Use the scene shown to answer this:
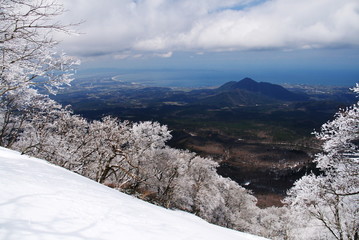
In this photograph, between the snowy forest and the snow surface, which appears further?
the snowy forest

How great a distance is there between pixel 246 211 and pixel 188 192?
2192 centimetres

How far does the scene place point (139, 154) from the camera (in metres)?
25.8

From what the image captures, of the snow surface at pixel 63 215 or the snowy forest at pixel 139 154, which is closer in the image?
the snow surface at pixel 63 215

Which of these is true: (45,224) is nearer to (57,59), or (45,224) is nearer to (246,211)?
(57,59)

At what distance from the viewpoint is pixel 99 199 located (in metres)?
6.26

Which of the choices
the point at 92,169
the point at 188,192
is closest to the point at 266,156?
the point at 188,192

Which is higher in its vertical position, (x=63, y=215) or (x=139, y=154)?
(x=63, y=215)

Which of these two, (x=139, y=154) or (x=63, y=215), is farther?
(x=139, y=154)

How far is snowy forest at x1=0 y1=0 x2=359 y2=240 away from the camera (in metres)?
8.75

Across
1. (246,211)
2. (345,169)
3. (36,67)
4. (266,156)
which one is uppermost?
(36,67)

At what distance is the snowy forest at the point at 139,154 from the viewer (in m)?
8.75

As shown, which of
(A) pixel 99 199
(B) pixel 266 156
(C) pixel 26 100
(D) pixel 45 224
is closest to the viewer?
(D) pixel 45 224

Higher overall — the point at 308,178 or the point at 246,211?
the point at 308,178

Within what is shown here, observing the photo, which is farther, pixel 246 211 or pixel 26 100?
Result: pixel 246 211
